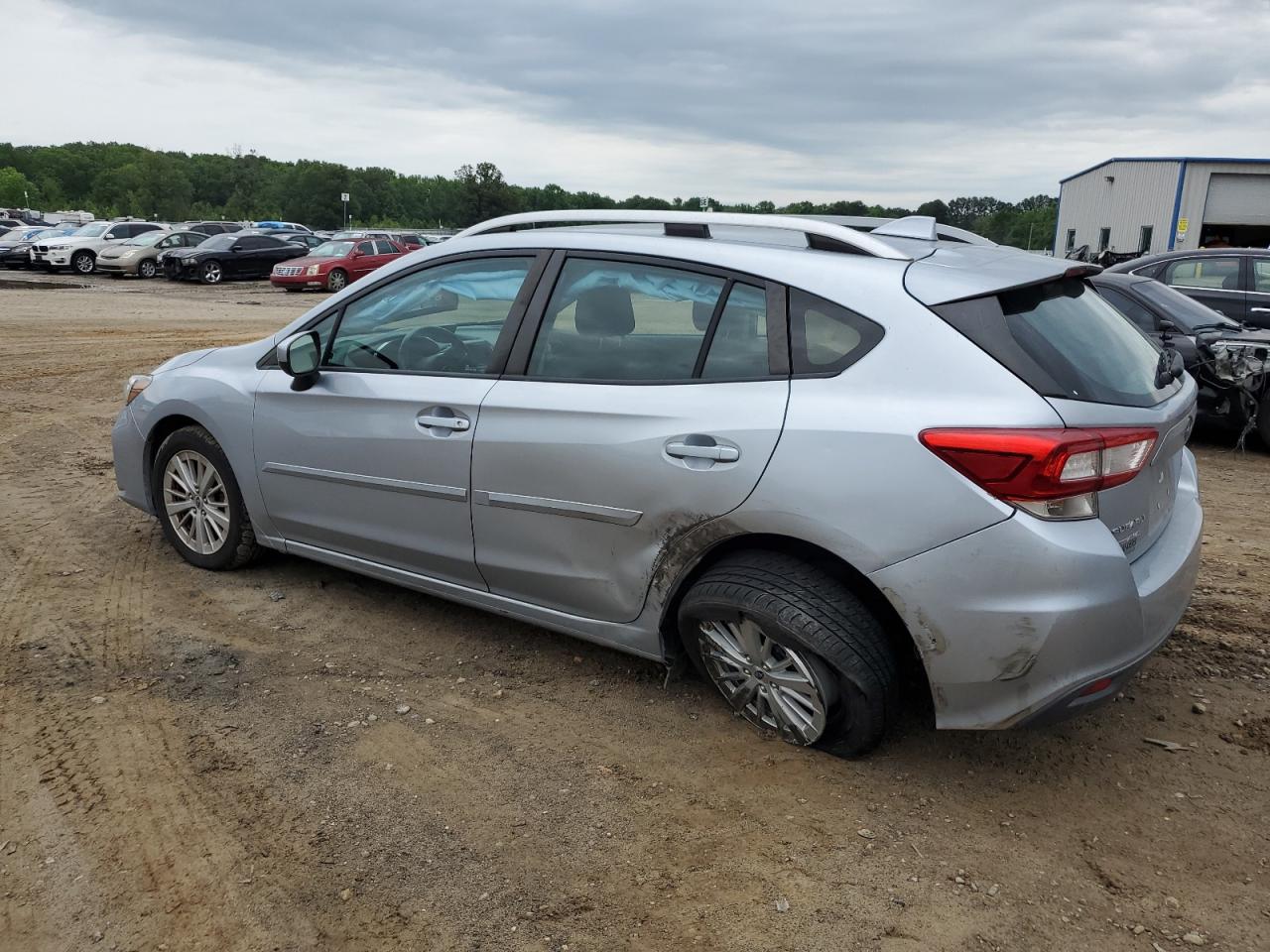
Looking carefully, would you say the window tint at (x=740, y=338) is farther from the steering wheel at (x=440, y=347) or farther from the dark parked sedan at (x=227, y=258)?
the dark parked sedan at (x=227, y=258)

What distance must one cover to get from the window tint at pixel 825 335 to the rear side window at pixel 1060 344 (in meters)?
0.23

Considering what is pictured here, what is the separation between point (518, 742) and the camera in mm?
3430

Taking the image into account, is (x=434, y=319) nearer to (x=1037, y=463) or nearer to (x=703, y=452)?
(x=703, y=452)

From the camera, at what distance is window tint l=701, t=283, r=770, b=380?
321 centimetres

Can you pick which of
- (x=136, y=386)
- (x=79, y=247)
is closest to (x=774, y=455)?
(x=136, y=386)

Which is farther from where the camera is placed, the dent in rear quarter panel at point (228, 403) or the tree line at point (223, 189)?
the tree line at point (223, 189)

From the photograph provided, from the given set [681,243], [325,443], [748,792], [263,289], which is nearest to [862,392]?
[681,243]

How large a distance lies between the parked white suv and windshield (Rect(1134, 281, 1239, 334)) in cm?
2914

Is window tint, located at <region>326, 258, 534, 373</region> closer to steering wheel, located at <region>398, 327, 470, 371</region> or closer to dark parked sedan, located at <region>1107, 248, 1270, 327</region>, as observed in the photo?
steering wheel, located at <region>398, 327, 470, 371</region>

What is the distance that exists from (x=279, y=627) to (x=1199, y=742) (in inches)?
139

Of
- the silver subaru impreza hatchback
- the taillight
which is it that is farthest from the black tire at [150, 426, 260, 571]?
the taillight

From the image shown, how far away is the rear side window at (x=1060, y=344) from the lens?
288cm

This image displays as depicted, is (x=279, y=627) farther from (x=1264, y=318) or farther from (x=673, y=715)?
(x=1264, y=318)

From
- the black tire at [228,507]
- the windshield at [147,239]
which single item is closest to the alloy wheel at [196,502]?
the black tire at [228,507]
